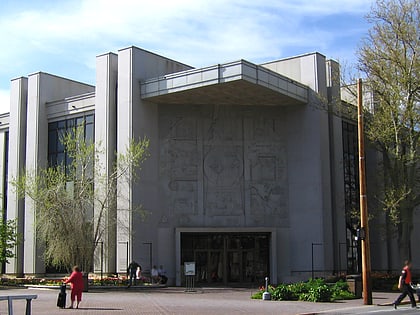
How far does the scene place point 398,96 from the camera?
34.5 meters

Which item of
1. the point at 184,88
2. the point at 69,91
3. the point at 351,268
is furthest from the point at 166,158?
the point at 351,268

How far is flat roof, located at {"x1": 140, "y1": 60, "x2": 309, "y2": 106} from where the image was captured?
3672 cm

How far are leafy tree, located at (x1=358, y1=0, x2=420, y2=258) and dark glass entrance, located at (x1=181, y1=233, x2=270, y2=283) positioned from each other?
9297 millimetres

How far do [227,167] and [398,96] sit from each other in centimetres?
1211

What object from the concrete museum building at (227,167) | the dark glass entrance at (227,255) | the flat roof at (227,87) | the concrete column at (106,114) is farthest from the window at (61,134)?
the dark glass entrance at (227,255)

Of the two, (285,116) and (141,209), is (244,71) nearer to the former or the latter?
(285,116)

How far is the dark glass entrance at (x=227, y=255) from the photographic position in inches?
1606

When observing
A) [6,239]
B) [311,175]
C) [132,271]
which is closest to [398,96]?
[311,175]

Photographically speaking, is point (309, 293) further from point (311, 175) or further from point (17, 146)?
point (17, 146)

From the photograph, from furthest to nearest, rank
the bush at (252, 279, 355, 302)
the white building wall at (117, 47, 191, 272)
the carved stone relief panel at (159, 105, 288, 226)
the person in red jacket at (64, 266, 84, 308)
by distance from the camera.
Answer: the carved stone relief panel at (159, 105, 288, 226), the white building wall at (117, 47, 191, 272), the bush at (252, 279, 355, 302), the person in red jacket at (64, 266, 84, 308)

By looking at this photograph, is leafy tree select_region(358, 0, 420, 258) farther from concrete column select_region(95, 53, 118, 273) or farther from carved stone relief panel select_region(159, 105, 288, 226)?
concrete column select_region(95, 53, 118, 273)

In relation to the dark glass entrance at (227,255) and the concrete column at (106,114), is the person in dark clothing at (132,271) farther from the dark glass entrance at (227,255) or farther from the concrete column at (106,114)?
the dark glass entrance at (227,255)

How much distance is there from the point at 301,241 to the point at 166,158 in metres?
10.3

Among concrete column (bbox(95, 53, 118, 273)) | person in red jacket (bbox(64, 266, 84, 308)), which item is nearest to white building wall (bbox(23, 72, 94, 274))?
concrete column (bbox(95, 53, 118, 273))
